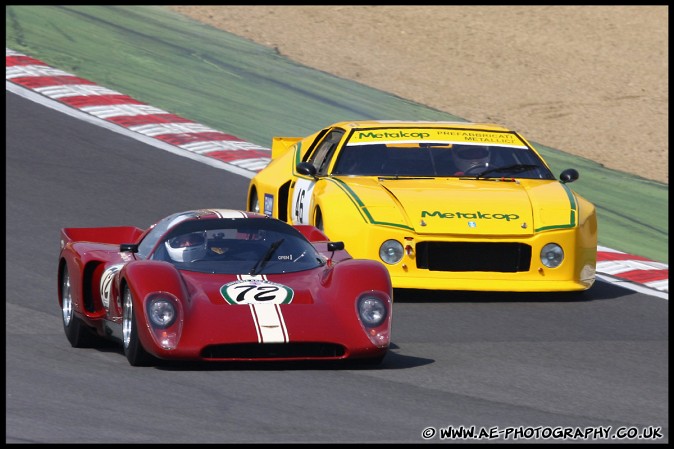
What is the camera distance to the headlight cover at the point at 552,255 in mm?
10406

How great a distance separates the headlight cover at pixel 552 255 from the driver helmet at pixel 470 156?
131 centimetres

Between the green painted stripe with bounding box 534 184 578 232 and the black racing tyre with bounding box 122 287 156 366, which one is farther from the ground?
the green painted stripe with bounding box 534 184 578 232

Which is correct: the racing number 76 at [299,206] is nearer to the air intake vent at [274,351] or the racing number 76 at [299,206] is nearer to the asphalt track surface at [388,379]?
the asphalt track surface at [388,379]

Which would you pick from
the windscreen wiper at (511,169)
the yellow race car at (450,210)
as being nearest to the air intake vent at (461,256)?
the yellow race car at (450,210)

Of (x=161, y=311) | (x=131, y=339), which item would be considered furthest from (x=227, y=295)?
(x=131, y=339)

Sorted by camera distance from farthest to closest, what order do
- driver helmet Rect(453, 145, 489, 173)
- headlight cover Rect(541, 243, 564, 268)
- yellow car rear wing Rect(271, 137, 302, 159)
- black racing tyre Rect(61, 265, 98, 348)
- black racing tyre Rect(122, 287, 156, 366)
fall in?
yellow car rear wing Rect(271, 137, 302, 159) < driver helmet Rect(453, 145, 489, 173) < headlight cover Rect(541, 243, 564, 268) < black racing tyre Rect(61, 265, 98, 348) < black racing tyre Rect(122, 287, 156, 366)

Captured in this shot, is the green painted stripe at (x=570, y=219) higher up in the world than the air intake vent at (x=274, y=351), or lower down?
higher up

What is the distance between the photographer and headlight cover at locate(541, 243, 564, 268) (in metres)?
10.4

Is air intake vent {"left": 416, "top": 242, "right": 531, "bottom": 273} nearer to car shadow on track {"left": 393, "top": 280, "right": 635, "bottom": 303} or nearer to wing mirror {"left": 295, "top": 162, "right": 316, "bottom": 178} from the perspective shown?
car shadow on track {"left": 393, "top": 280, "right": 635, "bottom": 303}

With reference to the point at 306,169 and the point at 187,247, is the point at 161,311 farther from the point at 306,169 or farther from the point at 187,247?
the point at 306,169

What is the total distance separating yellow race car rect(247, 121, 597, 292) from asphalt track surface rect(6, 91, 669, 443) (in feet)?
0.82

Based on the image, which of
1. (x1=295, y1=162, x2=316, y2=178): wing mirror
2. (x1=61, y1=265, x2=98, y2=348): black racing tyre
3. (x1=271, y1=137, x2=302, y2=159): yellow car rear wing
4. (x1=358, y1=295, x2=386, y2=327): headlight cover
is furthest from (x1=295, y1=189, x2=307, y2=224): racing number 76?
(x1=358, y1=295, x2=386, y2=327): headlight cover

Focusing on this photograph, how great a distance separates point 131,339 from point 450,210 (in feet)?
10.7

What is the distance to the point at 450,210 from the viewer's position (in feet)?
34.1
